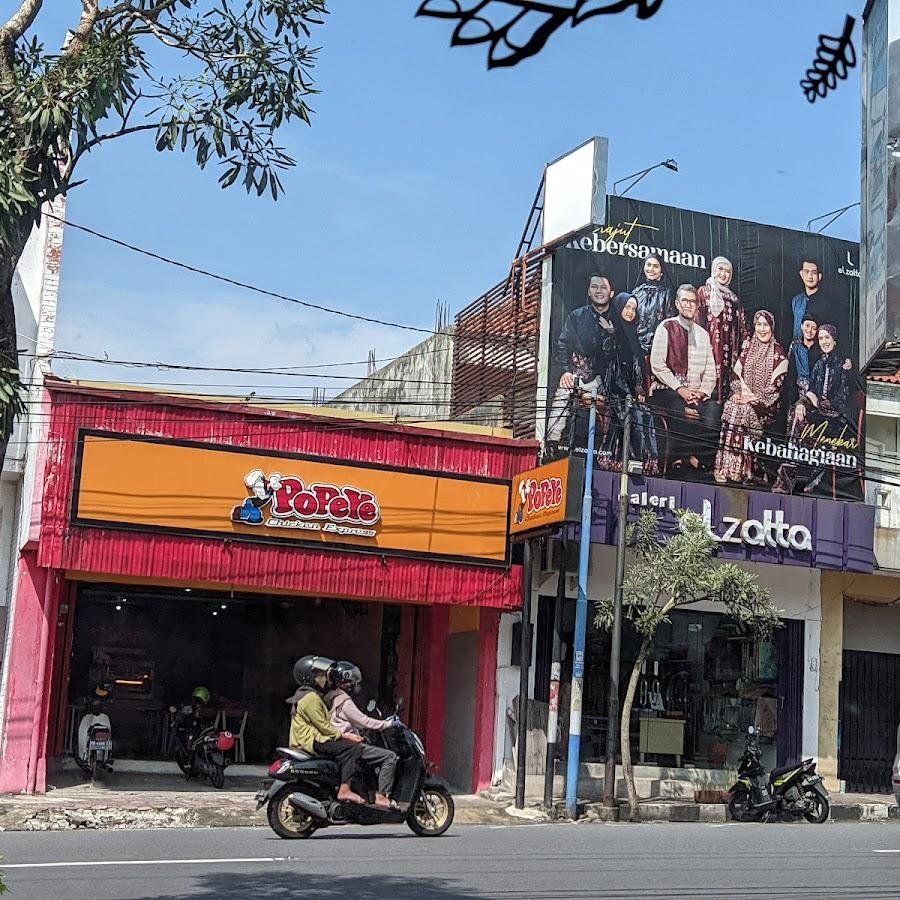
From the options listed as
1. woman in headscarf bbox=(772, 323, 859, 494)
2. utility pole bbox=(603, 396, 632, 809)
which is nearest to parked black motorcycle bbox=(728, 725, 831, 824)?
utility pole bbox=(603, 396, 632, 809)

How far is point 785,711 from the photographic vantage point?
2261 cm

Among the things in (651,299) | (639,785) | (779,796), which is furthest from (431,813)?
(651,299)

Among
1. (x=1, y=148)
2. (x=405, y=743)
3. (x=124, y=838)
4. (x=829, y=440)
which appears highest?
(x=829, y=440)

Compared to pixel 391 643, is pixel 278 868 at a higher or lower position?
lower

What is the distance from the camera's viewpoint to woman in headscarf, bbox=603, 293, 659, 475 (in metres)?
21.2

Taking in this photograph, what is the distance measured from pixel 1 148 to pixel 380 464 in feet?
44.5

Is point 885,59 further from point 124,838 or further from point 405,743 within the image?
point 124,838

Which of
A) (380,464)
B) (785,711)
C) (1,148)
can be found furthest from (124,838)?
(785,711)

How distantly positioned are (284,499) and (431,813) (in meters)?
6.33

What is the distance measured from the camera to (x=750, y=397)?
72.5ft

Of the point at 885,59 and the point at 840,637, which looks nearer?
the point at 885,59

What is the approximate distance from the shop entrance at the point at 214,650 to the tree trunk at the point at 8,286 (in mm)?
17151

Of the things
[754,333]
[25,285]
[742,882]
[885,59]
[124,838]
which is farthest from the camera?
[754,333]

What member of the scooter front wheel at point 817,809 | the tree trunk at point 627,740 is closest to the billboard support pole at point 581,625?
the tree trunk at point 627,740
